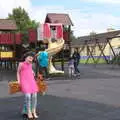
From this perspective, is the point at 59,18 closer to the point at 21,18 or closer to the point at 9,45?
the point at 9,45

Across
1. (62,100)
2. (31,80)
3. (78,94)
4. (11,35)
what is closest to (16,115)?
(31,80)

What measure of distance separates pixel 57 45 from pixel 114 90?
11.7m

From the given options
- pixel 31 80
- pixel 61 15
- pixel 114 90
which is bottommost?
pixel 114 90

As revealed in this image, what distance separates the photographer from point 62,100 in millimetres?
15383

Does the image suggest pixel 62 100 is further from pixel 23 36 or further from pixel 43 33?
pixel 23 36

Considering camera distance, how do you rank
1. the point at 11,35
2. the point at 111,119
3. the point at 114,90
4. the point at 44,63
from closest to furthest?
the point at 111,119 < the point at 114,90 < the point at 44,63 < the point at 11,35

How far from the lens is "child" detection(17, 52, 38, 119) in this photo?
10.9m

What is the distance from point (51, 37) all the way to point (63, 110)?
18.4 metres

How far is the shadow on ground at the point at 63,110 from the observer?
11.5m

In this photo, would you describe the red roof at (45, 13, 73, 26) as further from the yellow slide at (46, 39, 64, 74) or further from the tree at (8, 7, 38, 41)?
the tree at (8, 7, 38, 41)

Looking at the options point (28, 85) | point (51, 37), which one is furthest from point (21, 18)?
point (28, 85)

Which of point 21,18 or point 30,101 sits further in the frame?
point 21,18

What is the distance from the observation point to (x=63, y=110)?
12703 mm

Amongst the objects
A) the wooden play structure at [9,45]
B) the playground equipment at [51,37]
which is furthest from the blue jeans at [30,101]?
the wooden play structure at [9,45]
